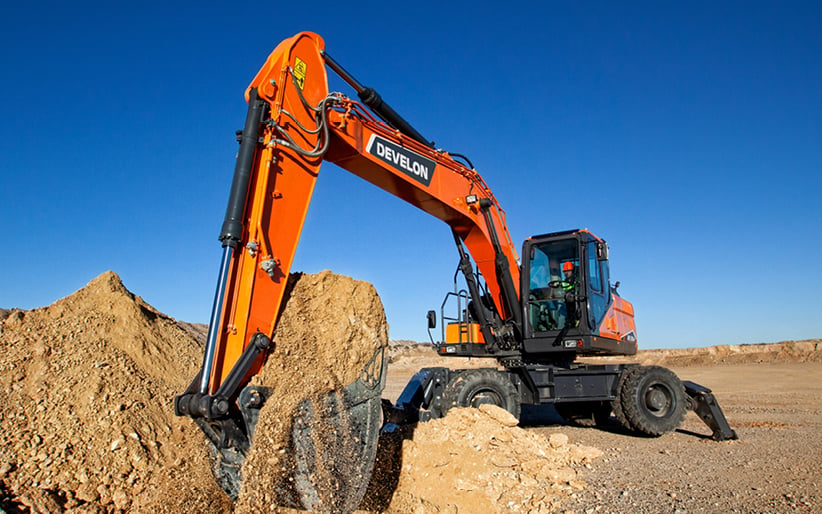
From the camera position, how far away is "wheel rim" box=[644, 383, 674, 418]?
358 inches

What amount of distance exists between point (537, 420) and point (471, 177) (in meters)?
5.49

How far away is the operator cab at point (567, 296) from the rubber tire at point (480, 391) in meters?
0.78

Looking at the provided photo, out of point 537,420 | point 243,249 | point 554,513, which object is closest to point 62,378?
point 243,249

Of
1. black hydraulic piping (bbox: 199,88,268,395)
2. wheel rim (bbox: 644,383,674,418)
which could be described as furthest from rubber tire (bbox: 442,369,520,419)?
black hydraulic piping (bbox: 199,88,268,395)

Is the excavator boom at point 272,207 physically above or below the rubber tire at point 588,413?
above

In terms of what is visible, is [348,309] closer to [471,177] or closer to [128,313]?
[128,313]

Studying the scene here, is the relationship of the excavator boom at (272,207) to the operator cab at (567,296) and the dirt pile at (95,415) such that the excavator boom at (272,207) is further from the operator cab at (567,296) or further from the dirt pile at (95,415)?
the operator cab at (567,296)

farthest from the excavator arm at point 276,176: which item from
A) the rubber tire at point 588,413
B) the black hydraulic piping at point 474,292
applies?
the rubber tire at point 588,413

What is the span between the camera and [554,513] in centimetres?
498

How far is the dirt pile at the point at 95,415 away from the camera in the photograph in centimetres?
379

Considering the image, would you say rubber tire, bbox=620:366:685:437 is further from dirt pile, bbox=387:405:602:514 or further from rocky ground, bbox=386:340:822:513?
dirt pile, bbox=387:405:602:514

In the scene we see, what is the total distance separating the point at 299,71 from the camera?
5.04 meters

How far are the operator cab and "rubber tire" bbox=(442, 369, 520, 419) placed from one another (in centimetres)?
78

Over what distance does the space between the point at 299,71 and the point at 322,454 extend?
315 centimetres
